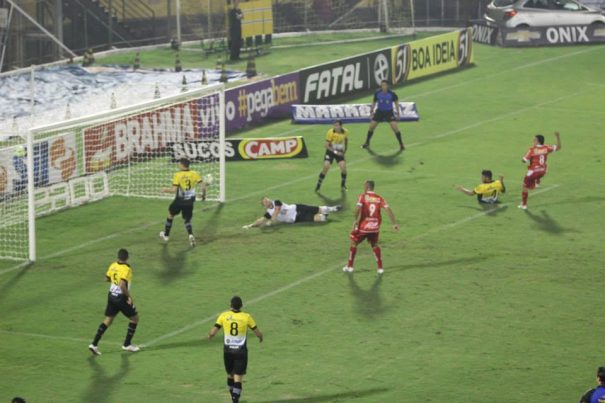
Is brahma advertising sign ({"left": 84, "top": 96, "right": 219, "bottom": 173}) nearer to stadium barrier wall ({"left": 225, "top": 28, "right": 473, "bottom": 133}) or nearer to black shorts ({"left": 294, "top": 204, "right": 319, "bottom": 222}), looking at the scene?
stadium barrier wall ({"left": 225, "top": 28, "right": 473, "bottom": 133})

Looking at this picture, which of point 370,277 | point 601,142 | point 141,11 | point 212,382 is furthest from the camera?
point 141,11

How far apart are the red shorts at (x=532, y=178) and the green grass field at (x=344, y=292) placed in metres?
0.77

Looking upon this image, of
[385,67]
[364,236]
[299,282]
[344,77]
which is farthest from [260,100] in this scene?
[364,236]

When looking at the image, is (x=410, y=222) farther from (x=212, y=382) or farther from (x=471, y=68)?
(x=471, y=68)

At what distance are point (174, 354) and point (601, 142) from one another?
2355cm

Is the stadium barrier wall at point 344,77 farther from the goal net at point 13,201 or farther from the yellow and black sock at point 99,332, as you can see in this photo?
the yellow and black sock at point 99,332

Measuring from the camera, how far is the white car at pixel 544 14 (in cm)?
6234

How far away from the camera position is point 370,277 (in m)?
29.4

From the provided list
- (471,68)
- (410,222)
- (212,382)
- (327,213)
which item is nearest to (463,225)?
(410,222)

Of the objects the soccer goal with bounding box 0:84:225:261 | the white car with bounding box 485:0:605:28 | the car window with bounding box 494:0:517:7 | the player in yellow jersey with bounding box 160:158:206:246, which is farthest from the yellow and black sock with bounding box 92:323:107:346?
the car window with bounding box 494:0:517:7

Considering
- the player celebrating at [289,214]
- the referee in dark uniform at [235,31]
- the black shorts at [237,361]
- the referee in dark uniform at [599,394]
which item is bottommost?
the player celebrating at [289,214]

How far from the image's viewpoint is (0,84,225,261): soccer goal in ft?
115

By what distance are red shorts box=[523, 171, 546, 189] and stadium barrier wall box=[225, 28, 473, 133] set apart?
13.3 meters

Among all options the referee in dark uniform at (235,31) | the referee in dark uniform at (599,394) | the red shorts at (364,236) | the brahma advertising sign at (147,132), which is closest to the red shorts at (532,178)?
the red shorts at (364,236)
